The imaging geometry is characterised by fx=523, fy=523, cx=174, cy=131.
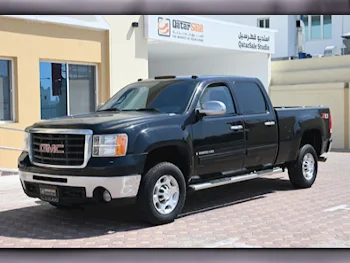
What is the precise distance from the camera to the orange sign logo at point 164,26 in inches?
632

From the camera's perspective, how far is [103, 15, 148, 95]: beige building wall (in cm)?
1477

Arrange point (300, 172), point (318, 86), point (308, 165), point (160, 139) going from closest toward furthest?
point (160, 139), point (300, 172), point (308, 165), point (318, 86)

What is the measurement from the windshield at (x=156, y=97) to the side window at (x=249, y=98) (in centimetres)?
95

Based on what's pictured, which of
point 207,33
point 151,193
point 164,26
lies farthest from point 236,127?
point 207,33

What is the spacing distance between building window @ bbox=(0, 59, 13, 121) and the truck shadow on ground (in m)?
4.23

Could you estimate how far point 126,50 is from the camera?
15.2m

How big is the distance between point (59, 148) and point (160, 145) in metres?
1.31

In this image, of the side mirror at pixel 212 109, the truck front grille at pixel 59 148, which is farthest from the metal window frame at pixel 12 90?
the side mirror at pixel 212 109

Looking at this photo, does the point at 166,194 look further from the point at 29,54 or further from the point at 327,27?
the point at 327,27

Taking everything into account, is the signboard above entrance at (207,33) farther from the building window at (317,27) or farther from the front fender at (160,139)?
the building window at (317,27)

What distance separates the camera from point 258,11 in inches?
273

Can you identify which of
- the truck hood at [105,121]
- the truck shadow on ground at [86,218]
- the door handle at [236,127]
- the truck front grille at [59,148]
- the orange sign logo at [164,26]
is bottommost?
the truck shadow on ground at [86,218]

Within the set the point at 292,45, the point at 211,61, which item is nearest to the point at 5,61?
the point at 211,61

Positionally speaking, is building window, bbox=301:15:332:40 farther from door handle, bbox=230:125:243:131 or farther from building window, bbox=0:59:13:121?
door handle, bbox=230:125:243:131
